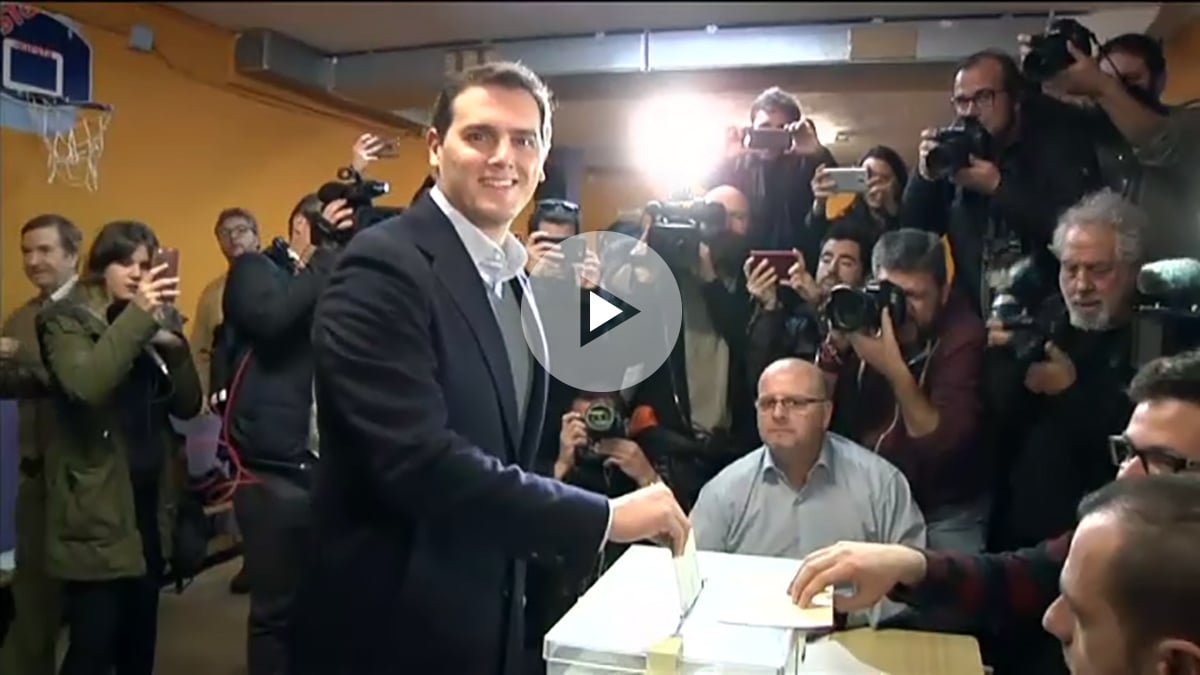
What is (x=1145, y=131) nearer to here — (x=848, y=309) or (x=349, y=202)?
(x=848, y=309)

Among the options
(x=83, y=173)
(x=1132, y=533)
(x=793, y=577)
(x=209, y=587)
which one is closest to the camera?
(x=1132, y=533)

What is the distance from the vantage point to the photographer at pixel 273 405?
121cm

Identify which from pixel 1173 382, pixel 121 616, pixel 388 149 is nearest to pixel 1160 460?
pixel 1173 382

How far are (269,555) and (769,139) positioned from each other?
2.81 ft

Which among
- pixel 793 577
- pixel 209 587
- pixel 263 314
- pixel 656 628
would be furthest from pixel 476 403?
pixel 209 587

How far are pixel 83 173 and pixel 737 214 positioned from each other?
84 centimetres

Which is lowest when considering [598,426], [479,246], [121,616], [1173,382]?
[121,616]

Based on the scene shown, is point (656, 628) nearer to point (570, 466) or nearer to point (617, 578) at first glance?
point (617, 578)

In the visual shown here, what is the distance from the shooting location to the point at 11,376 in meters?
1.23

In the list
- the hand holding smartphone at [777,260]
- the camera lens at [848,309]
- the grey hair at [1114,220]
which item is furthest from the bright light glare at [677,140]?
the grey hair at [1114,220]

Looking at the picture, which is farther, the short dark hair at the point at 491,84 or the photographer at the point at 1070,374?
the photographer at the point at 1070,374

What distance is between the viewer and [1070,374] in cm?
129

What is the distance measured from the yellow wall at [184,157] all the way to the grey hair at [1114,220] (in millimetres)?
823
